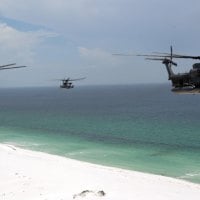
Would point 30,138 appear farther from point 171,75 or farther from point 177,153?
point 171,75

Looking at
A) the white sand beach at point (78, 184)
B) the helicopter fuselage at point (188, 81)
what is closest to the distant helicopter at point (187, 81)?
the helicopter fuselage at point (188, 81)

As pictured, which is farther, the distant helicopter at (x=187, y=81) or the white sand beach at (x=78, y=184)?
the white sand beach at (x=78, y=184)

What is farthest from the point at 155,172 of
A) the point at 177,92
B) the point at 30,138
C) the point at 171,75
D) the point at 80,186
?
the point at 30,138

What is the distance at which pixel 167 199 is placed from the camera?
82.8ft

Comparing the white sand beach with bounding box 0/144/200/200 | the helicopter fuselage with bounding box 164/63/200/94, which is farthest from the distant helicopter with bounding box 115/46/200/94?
the white sand beach with bounding box 0/144/200/200

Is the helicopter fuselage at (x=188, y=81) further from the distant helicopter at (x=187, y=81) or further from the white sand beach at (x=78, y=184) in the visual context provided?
the white sand beach at (x=78, y=184)

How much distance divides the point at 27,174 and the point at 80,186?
5.51 meters

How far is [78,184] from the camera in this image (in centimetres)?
2883

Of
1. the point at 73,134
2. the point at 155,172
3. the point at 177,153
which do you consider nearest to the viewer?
the point at 155,172

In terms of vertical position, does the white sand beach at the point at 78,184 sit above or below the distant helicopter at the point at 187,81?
below

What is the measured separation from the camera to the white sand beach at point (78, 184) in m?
25.5

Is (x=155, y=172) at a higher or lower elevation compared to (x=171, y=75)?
lower

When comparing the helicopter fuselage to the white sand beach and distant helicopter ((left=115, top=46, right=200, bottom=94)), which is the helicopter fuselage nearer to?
distant helicopter ((left=115, top=46, right=200, bottom=94))

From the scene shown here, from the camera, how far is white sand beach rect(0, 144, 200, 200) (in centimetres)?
2550
